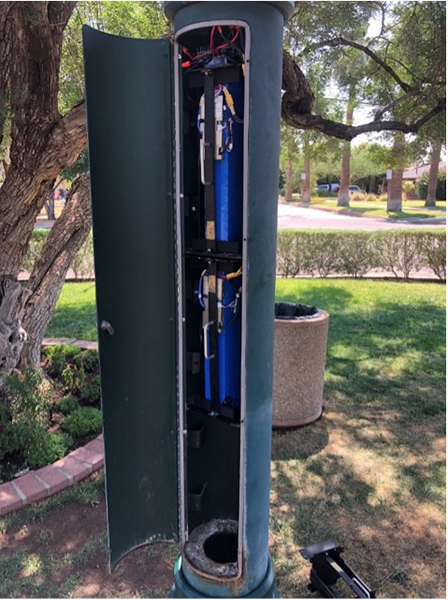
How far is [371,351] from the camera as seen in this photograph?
18.6 ft

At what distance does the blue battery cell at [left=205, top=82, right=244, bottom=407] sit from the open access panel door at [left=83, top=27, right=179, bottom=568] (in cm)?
21

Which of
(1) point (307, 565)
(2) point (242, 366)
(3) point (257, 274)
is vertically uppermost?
(3) point (257, 274)

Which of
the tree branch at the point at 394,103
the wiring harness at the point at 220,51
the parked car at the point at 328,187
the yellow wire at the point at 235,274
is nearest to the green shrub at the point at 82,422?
the yellow wire at the point at 235,274

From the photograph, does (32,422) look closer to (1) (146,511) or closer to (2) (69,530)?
(2) (69,530)

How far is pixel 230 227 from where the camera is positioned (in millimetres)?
1786

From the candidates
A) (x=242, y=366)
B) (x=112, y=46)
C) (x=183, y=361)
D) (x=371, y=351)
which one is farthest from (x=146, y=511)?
(x=371, y=351)

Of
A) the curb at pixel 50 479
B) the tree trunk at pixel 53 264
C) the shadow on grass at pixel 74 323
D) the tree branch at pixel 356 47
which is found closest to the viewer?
the curb at pixel 50 479

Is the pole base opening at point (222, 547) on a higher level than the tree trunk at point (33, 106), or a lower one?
lower

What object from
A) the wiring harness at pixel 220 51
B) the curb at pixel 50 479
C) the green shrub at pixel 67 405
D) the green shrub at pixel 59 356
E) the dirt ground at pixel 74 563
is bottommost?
the dirt ground at pixel 74 563

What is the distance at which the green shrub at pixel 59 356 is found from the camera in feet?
14.5

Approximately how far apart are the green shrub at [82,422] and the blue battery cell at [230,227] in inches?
75.7

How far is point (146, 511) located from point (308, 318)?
2.07 metres

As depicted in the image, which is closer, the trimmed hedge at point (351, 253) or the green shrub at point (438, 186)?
the trimmed hedge at point (351, 253)

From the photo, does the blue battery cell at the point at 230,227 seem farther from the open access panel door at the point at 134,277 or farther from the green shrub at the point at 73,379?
the green shrub at the point at 73,379
